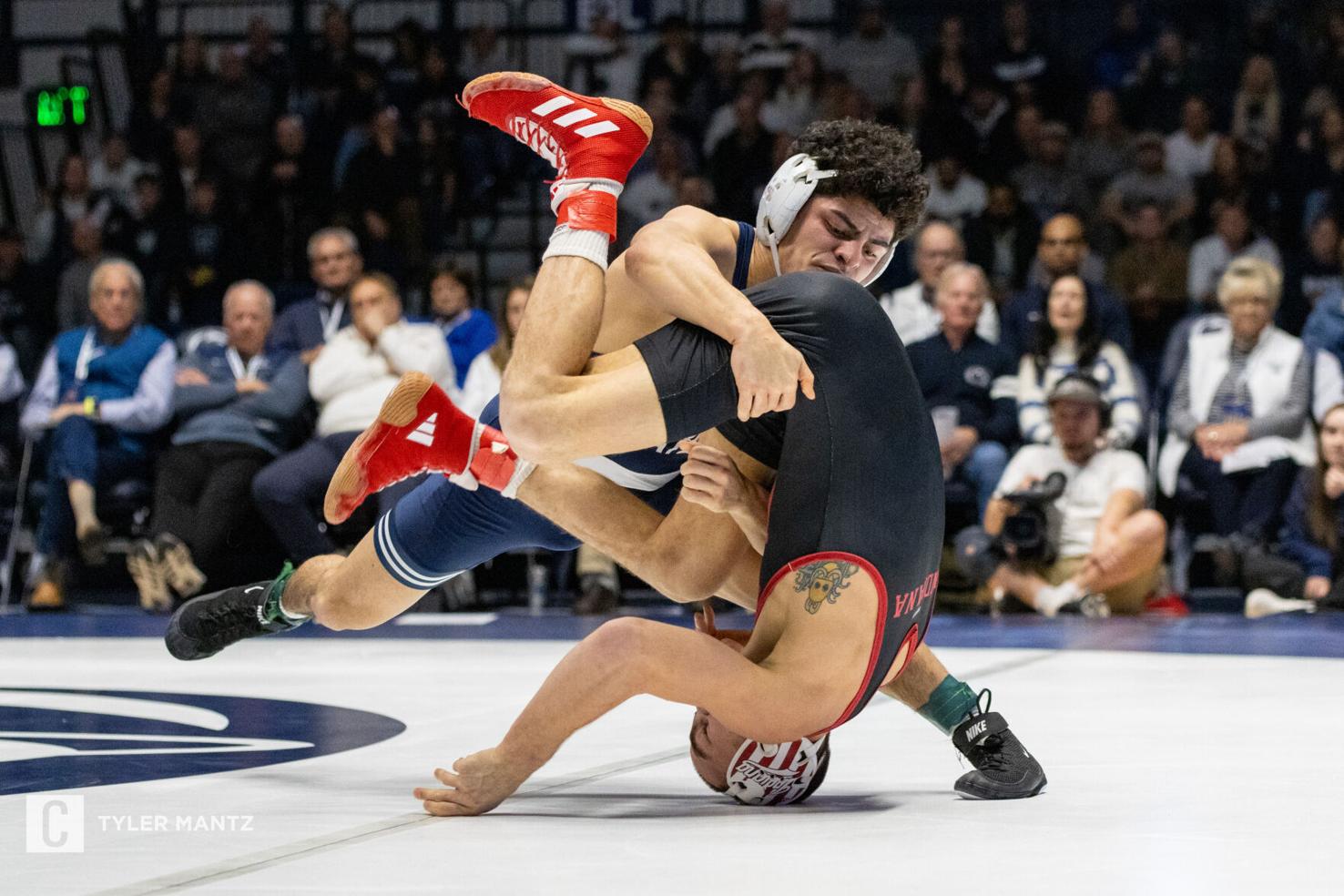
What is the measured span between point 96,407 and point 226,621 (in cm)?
390

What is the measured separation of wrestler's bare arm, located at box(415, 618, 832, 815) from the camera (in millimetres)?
2490

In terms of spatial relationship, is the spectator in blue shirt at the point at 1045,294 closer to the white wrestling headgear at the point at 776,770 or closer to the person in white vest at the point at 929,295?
the person in white vest at the point at 929,295

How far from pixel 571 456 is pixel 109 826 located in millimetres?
806

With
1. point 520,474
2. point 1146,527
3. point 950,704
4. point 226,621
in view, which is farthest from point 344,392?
point 950,704

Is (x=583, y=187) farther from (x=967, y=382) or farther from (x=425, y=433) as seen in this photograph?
(x=967, y=382)

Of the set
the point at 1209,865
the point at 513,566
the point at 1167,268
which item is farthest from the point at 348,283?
the point at 1209,865

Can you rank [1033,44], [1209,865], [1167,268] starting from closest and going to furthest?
[1209,865], [1167,268], [1033,44]

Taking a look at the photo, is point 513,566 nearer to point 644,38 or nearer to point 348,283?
point 348,283

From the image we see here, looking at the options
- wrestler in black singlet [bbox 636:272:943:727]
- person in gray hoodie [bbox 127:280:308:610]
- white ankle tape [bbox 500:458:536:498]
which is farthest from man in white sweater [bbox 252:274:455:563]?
wrestler in black singlet [bbox 636:272:943:727]

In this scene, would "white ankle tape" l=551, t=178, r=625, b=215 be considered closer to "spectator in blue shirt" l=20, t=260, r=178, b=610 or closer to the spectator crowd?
the spectator crowd

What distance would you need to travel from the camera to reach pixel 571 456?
8.55ft

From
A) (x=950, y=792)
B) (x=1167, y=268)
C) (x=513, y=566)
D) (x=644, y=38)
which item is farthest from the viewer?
(x=644, y=38)

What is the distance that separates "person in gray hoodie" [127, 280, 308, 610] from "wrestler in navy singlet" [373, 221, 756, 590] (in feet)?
11.8

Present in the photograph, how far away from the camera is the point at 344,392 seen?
6.98 meters
